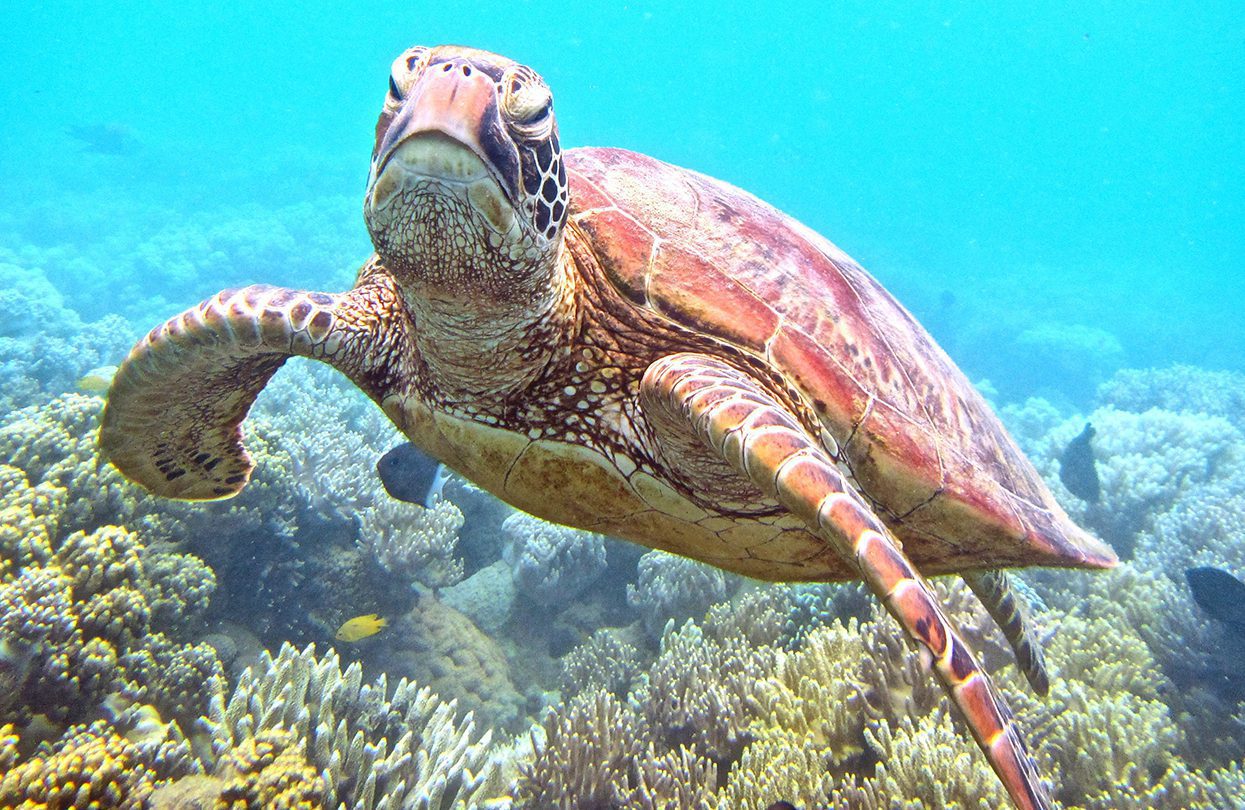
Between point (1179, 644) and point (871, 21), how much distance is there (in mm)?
110081

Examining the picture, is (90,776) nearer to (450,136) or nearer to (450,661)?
(450,136)

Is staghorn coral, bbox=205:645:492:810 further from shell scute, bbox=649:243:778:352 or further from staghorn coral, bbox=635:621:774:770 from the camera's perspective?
shell scute, bbox=649:243:778:352

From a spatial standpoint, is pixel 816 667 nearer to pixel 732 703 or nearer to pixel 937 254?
pixel 732 703

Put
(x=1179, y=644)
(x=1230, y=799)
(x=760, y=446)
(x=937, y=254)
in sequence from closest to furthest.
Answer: (x=760, y=446), (x=1230, y=799), (x=1179, y=644), (x=937, y=254)

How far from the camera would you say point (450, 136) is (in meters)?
1.25

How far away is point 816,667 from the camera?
3.46 meters

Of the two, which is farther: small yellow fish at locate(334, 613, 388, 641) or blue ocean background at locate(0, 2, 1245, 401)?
blue ocean background at locate(0, 2, 1245, 401)

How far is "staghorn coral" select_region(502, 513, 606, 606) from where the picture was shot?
519cm

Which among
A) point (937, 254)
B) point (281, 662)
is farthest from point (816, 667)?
point (937, 254)

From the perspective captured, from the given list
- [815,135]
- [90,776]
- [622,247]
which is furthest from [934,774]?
[815,135]

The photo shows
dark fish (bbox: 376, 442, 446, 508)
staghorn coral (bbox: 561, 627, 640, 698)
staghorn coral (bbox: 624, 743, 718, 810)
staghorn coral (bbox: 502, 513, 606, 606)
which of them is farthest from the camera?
staghorn coral (bbox: 502, 513, 606, 606)

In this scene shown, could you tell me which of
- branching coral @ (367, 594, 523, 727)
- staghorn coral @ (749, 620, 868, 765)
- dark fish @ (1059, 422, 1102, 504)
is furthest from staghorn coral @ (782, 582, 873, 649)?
dark fish @ (1059, 422, 1102, 504)

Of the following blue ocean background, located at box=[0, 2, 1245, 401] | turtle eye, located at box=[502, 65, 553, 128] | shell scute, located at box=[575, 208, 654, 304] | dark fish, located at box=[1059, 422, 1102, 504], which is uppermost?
blue ocean background, located at box=[0, 2, 1245, 401]

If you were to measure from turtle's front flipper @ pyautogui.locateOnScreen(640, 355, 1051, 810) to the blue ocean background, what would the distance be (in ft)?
65.1
